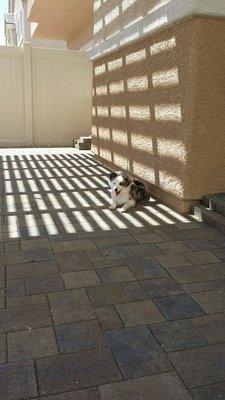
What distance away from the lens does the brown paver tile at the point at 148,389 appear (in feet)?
7.27

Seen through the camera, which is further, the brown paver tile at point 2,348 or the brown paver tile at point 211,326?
the brown paver tile at point 211,326

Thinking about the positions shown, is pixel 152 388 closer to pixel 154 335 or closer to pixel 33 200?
pixel 154 335

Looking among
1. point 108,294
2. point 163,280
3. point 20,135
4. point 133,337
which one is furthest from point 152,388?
point 20,135

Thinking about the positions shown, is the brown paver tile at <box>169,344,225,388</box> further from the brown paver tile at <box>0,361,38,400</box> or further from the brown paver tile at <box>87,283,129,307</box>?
the brown paver tile at <box>0,361,38,400</box>

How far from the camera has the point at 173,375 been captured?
7.86 ft

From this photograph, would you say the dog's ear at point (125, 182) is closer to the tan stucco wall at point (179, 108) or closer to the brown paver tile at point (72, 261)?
the tan stucco wall at point (179, 108)

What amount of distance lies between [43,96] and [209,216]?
8712mm

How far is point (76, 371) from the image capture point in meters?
2.40

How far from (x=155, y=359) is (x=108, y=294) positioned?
2.98 feet

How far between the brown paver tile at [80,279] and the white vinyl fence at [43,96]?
938 centimetres

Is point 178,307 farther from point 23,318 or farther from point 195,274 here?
point 23,318

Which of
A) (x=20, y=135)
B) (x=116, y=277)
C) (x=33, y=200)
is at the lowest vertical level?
(x=116, y=277)

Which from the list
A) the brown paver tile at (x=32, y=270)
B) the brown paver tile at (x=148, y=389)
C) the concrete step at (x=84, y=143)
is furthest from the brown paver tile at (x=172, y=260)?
the concrete step at (x=84, y=143)

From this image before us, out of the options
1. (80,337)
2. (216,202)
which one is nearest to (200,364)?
(80,337)
